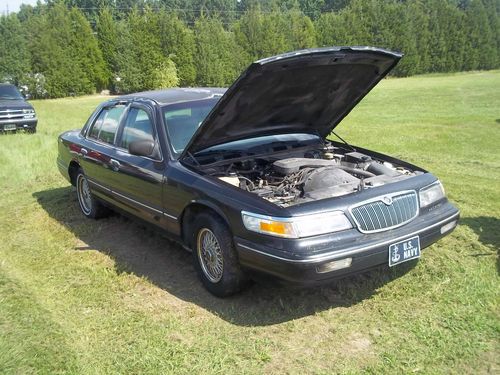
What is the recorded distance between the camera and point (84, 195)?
6703mm

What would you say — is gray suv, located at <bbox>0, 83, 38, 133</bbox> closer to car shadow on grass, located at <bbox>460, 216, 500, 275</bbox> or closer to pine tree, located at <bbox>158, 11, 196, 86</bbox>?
car shadow on grass, located at <bbox>460, 216, 500, 275</bbox>

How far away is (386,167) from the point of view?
4.71 meters

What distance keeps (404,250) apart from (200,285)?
5.97 ft

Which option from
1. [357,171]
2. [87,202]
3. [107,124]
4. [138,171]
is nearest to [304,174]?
[357,171]

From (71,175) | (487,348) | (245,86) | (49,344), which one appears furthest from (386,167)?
(71,175)

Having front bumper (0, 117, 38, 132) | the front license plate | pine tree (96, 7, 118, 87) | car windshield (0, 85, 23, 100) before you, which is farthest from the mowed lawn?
pine tree (96, 7, 118, 87)

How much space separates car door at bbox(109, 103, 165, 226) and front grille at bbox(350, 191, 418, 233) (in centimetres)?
189

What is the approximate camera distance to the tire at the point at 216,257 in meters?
3.99

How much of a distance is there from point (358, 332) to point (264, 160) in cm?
189

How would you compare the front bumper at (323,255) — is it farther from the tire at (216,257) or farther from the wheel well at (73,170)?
the wheel well at (73,170)

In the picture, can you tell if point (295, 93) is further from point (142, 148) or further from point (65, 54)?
point (65, 54)

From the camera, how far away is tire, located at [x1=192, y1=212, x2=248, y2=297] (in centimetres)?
399

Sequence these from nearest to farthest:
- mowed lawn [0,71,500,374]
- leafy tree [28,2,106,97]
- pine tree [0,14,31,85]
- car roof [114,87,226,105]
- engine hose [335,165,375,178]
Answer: mowed lawn [0,71,500,374]
engine hose [335,165,375,178]
car roof [114,87,226,105]
leafy tree [28,2,106,97]
pine tree [0,14,31,85]

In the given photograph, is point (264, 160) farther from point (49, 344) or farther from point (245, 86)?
point (49, 344)
